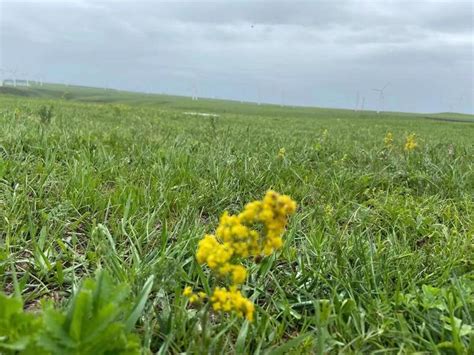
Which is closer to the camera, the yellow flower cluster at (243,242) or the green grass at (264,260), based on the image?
the yellow flower cluster at (243,242)

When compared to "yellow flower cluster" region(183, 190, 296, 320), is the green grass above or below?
below

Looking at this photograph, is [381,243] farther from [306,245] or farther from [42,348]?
[42,348]

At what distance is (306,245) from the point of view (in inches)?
126

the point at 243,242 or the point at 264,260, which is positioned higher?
the point at 243,242

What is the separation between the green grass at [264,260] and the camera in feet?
7.18

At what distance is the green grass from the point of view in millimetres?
Result: 2188

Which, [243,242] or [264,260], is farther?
[264,260]

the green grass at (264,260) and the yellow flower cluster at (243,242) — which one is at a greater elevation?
the yellow flower cluster at (243,242)

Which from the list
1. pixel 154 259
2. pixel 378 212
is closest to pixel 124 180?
pixel 154 259

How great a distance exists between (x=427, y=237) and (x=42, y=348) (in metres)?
3.15

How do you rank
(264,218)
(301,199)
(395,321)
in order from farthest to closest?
(301,199)
(395,321)
(264,218)

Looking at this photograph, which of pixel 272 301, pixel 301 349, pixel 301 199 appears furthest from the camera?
pixel 301 199

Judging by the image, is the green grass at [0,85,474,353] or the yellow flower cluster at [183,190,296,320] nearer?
the yellow flower cluster at [183,190,296,320]

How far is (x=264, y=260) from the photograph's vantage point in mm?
2785
